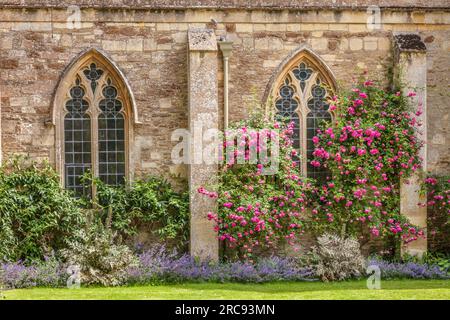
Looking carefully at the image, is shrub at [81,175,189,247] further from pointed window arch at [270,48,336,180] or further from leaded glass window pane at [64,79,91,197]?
pointed window arch at [270,48,336,180]

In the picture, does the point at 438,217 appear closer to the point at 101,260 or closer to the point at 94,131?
the point at 101,260

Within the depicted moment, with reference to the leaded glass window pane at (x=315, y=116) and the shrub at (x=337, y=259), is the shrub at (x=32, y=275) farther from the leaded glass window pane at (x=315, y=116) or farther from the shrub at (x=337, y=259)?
the leaded glass window pane at (x=315, y=116)

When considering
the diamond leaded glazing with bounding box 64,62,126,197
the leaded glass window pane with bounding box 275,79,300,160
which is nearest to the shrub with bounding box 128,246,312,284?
the diamond leaded glazing with bounding box 64,62,126,197

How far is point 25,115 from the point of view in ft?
53.3

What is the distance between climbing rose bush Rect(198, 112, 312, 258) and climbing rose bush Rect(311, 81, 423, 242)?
62 centimetres

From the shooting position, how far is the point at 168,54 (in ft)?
54.2

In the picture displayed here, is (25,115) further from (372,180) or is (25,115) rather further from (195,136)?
(372,180)

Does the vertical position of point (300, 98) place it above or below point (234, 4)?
below

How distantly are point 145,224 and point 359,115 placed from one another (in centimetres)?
518

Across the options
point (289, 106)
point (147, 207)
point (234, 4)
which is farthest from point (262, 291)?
point (234, 4)

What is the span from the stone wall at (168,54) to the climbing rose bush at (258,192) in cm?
79

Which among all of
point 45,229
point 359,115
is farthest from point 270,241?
point 45,229

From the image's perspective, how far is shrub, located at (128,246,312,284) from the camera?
1464 cm

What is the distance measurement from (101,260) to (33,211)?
216 cm
